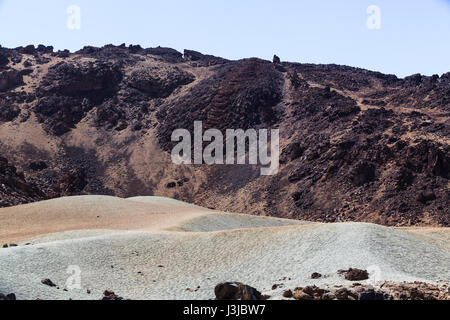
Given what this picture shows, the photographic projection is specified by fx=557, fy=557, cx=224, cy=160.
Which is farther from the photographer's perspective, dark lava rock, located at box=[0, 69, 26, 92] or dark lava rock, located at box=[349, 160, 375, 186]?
dark lava rock, located at box=[0, 69, 26, 92]

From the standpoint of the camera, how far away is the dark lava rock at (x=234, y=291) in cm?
1448

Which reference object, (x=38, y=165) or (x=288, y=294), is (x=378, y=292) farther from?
(x=38, y=165)

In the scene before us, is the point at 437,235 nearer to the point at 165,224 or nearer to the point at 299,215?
the point at 165,224

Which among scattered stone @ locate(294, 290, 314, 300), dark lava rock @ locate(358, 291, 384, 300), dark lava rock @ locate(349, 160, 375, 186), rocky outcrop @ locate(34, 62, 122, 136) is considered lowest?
scattered stone @ locate(294, 290, 314, 300)

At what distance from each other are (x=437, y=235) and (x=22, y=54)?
78822 millimetres

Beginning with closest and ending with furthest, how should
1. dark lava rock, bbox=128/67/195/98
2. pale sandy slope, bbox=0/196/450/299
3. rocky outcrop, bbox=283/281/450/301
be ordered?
rocky outcrop, bbox=283/281/450/301, pale sandy slope, bbox=0/196/450/299, dark lava rock, bbox=128/67/195/98

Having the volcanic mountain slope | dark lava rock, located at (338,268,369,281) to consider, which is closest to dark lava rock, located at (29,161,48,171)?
the volcanic mountain slope

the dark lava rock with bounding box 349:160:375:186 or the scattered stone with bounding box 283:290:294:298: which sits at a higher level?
the dark lava rock with bounding box 349:160:375:186

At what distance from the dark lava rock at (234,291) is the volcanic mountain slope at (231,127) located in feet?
96.4

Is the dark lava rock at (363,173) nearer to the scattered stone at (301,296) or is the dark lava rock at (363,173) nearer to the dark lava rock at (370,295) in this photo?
the scattered stone at (301,296)

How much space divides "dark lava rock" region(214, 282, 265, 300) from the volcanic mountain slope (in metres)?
29.4

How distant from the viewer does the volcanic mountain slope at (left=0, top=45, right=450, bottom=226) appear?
45812 mm

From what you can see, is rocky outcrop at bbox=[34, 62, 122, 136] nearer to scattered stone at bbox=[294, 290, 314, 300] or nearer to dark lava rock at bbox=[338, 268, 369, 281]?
dark lava rock at bbox=[338, 268, 369, 281]

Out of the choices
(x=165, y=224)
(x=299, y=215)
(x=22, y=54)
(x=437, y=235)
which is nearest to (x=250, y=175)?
(x=299, y=215)
